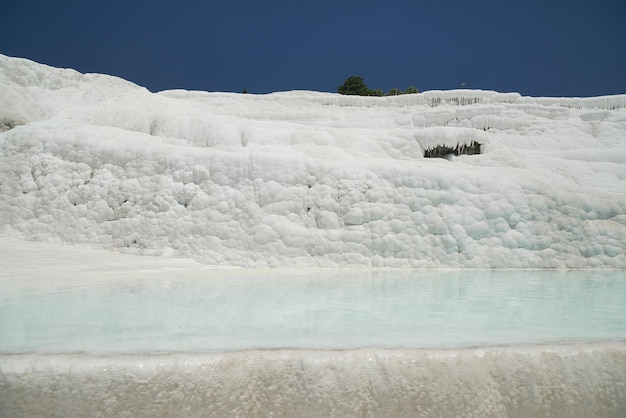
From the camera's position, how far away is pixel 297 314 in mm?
4426

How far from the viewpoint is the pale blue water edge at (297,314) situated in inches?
135

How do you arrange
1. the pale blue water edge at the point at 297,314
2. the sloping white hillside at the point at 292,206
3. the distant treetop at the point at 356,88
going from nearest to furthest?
the pale blue water edge at the point at 297,314 < the sloping white hillside at the point at 292,206 < the distant treetop at the point at 356,88

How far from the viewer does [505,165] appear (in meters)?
12.1

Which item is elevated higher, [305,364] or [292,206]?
[292,206]

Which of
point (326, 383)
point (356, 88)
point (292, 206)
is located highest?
point (356, 88)

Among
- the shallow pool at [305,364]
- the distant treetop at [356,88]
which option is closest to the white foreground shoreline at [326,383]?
the shallow pool at [305,364]

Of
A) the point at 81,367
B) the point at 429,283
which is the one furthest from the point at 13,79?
the point at 81,367

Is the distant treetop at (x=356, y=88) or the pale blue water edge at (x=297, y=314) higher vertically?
the distant treetop at (x=356, y=88)

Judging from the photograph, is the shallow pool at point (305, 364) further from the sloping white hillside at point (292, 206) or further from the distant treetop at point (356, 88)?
the distant treetop at point (356, 88)

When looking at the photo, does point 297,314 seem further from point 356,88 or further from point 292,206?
point 356,88

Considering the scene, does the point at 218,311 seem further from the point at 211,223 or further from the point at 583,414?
the point at 211,223

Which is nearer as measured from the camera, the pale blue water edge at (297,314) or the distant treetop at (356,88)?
the pale blue water edge at (297,314)

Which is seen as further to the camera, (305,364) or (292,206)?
(292,206)

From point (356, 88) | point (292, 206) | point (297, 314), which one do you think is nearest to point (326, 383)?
point (297, 314)
